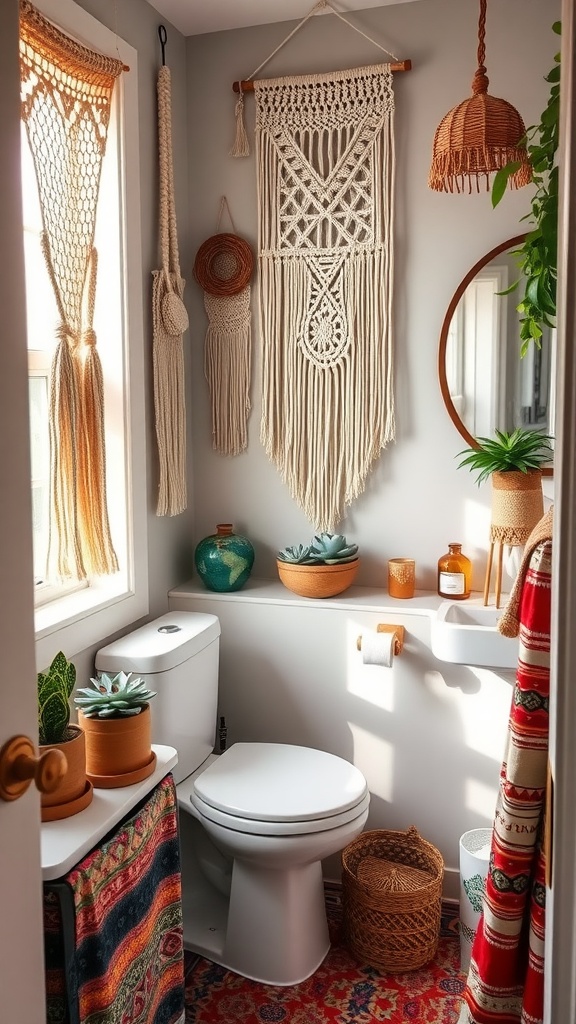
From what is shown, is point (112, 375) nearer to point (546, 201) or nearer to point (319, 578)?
point (319, 578)

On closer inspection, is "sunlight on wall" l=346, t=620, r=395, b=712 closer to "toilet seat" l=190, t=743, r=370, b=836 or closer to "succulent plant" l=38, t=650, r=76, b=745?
"toilet seat" l=190, t=743, r=370, b=836

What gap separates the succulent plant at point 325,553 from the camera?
2.57 m

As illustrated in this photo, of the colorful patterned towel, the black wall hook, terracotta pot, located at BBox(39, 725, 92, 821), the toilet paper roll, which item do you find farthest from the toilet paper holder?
the black wall hook

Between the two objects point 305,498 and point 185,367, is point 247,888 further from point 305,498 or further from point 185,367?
point 185,367

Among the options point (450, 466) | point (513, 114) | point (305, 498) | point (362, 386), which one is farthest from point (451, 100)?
point (305, 498)

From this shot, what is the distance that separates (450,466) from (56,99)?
56.0 inches

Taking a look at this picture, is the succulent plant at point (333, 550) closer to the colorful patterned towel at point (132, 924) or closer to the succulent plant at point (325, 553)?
the succulent plant at point (325, 553)

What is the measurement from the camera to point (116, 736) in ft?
5.83

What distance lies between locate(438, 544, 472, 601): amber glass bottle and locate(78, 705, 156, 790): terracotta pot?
3.55ft

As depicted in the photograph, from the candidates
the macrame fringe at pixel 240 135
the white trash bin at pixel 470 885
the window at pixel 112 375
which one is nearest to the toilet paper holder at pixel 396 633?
the white trash bin at pixel 470 885

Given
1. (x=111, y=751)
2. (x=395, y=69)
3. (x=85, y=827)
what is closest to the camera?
(x=85, y=827)

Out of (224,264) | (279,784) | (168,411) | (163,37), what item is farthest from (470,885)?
(163,37)

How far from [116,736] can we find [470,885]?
1050 millimetres

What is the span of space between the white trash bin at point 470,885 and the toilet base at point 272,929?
358mm
